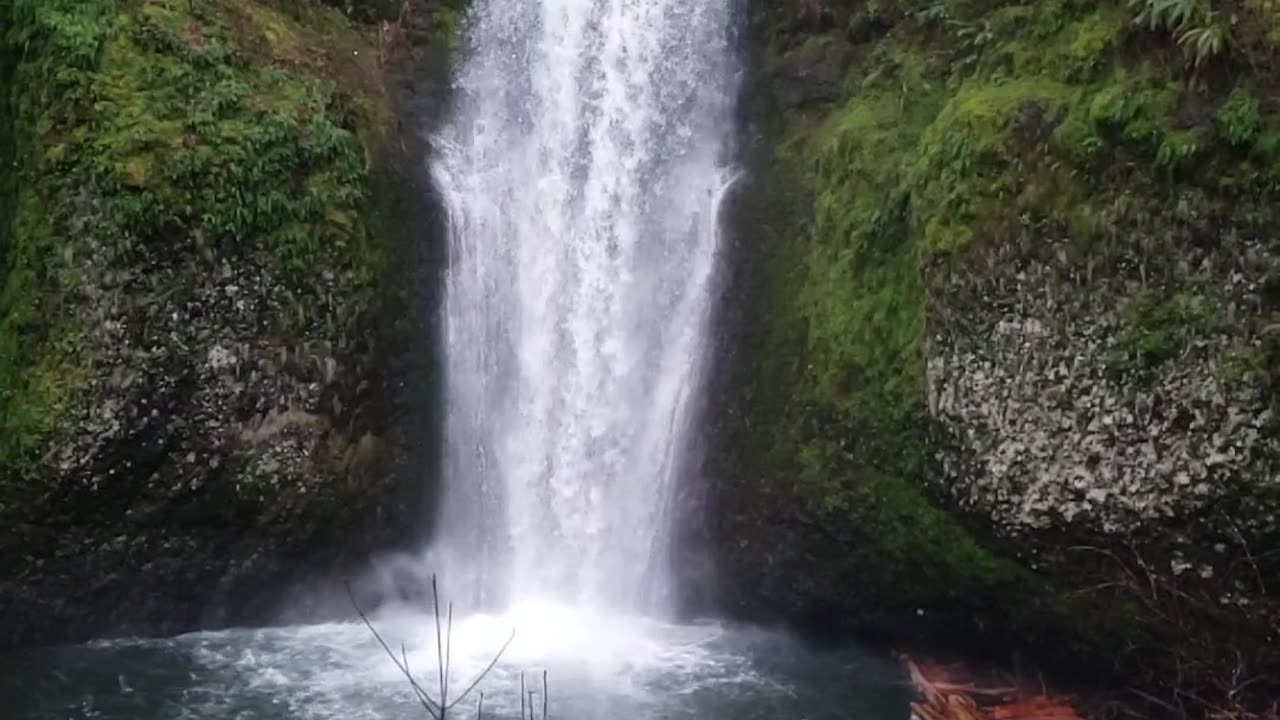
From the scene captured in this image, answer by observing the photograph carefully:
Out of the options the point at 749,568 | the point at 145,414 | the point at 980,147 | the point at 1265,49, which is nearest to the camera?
the point at 1265,49

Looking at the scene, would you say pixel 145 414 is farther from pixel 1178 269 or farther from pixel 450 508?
pixel 1178 269

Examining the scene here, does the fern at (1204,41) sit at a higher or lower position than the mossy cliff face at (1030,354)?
higher

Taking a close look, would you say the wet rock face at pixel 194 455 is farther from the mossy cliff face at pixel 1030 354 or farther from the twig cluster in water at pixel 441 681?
the mossy cliff face at pixel 1030 354

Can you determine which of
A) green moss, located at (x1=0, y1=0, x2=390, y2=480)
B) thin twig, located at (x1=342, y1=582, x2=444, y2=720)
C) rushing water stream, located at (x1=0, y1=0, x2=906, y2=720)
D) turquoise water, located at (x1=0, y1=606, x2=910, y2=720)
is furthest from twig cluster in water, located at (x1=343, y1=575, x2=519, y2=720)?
green moss, located at (x1=0, y1=0, x2=390, y2=480)

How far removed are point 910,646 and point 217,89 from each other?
24.7 ft

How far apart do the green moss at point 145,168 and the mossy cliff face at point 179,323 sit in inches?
0.7

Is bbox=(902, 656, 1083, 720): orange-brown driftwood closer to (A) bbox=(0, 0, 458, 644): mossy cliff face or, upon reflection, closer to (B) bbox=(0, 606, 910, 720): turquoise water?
(B) bbox=(0, 606, 910, 720): turquoise water

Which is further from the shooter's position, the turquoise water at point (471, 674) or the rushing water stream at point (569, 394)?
the rushing water stream at point (569, 394)

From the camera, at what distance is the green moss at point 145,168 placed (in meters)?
9.18

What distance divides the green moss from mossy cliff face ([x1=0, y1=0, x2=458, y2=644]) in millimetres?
17

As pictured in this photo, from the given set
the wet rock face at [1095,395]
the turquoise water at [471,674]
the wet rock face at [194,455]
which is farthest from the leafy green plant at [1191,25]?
the wet rock face at [194,455]

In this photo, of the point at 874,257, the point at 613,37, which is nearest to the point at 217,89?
the point at 613,37

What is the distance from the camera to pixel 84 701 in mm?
8625

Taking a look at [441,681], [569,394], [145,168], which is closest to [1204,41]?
[569,394]
